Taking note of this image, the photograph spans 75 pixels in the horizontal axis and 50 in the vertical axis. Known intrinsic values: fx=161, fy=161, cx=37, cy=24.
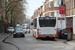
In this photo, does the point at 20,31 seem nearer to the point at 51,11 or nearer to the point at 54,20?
the point at 54,20

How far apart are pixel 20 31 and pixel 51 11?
23502 millimetres

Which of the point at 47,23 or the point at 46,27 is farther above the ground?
the point at 47,23

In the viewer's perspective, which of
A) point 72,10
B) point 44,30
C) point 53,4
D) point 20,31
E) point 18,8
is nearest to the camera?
point 44,30

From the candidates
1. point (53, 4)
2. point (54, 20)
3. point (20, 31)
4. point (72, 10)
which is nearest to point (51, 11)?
point (53, 4)

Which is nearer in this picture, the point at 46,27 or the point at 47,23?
the point at 46,27

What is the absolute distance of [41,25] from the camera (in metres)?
19.8

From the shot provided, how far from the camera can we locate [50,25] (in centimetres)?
1981

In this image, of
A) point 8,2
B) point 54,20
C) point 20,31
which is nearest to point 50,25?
point 54,20

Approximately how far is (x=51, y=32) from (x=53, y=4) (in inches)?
1141

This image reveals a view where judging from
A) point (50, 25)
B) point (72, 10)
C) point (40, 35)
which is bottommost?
point (40, 35)

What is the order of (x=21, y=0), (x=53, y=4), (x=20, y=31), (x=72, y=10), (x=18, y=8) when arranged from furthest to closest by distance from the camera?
(x=53, y=4) < (x=18, y=8) < (x=21, y=0) < (x=72, y=10) < (x=20, y=31)

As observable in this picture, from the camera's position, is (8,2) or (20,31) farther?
(8,2)

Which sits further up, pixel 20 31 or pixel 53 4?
pixel 53 4

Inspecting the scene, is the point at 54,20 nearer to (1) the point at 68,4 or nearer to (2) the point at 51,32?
(2) the point at 51,32
